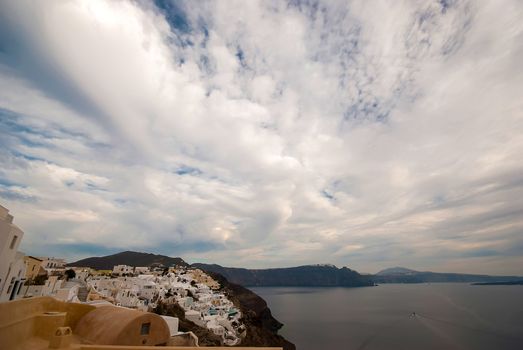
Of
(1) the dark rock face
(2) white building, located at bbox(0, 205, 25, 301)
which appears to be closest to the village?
(2) white building, located at bbox(0, 205, 25, 301)

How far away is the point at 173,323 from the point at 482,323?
86.2 m

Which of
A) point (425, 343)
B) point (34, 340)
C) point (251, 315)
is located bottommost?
point (425, 343)

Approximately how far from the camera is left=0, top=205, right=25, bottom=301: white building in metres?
15.8

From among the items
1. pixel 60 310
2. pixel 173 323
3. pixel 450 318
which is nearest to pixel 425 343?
pixel 450 318

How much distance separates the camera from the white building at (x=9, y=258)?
15758 millimetres

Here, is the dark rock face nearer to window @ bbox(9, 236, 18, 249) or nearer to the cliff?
the cliff

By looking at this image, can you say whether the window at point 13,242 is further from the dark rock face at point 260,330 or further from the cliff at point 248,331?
the dark rock face at point 260,330

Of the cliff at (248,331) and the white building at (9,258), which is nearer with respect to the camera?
the white building at (9,258)

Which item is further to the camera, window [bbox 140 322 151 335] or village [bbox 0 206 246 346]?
village [bbox 0 206 246 346]

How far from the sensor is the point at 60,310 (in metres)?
11.3

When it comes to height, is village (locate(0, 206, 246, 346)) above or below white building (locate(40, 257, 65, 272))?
below

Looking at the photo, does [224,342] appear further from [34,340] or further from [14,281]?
[34,340]

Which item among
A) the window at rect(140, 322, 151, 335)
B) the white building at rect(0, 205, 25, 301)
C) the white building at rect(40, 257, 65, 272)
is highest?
the white building at rect(40, 257, 65, 272)

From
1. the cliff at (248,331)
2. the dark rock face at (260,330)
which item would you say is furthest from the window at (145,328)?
the dark rock face at (260,330)
